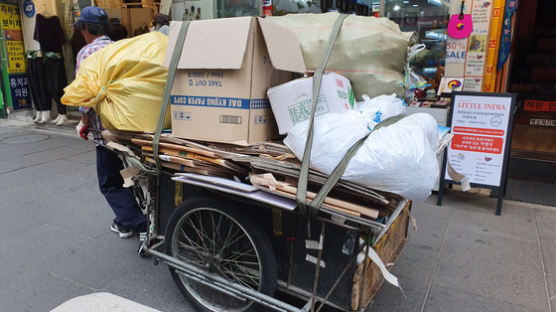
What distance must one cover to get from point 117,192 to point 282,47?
2153 mm

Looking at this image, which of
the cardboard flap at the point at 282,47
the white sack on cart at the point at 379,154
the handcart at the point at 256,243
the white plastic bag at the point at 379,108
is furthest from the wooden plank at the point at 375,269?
the cardboard flap at the point at 282,47

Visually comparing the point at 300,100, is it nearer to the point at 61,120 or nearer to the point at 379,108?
the point at 379,108

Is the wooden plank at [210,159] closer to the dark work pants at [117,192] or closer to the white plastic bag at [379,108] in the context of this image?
the white plastic bag at [379,108]

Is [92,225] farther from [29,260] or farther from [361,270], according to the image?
[361,270]

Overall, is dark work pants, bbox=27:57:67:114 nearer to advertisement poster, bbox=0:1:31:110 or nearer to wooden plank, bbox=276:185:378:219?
advertisement poster, bbox=0:1:31:110

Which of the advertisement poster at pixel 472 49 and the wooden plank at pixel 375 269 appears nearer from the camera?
the wooden plank at pixel 375 269

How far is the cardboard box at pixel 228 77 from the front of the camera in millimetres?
2252

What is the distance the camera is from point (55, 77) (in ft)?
28.7

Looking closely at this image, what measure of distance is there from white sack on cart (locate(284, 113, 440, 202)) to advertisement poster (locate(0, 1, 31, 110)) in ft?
30.8

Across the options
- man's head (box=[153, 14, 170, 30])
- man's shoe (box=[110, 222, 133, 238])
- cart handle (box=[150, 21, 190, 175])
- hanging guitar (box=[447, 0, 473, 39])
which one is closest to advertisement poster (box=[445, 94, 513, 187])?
hanging guitar (box=[447, 0, 473, 39])

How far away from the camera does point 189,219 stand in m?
2.56

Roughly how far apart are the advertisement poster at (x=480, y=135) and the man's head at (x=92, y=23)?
3.79 m

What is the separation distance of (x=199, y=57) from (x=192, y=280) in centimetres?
147

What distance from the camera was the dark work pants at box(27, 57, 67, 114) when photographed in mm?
8711
